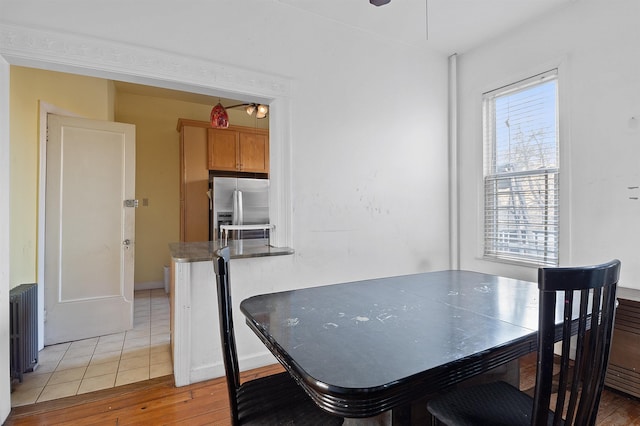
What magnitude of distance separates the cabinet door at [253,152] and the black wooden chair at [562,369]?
13.9ft

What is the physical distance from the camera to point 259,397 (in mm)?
1167

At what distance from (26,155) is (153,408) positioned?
2.24 metres

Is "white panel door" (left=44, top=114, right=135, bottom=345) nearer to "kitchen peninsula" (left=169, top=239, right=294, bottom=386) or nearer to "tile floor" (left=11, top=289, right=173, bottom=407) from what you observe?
"tile floor" (left=11, top=289, right=173, bottom=407)

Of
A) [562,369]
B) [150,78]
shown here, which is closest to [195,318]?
[150,78]

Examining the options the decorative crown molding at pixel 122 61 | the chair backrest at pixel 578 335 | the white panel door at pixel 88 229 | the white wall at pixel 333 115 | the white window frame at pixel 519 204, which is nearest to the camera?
the chair backrest at pixel 578 335

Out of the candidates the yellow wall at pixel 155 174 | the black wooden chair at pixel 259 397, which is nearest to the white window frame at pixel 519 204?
the black wooden chair at pixel 259 397

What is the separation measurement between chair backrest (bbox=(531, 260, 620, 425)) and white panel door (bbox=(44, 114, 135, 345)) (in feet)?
11.4

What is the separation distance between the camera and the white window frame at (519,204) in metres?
2.62

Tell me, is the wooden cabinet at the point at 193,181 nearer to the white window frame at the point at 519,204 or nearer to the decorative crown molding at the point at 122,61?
the decorative crown molding at the point at 122,61

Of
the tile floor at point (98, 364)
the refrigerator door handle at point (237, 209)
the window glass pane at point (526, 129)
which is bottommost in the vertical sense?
the tile floor at point (98, 364)

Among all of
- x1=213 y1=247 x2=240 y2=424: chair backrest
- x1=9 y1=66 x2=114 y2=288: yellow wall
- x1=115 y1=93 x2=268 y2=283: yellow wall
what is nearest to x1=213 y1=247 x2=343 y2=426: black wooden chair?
x1=213 y1=247 x2=240 y2=424: chair backrest

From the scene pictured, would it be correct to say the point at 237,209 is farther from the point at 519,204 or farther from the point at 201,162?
the point at 519,204

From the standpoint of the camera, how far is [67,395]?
206 centimetres

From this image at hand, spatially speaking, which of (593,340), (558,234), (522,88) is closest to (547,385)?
(593,340)
